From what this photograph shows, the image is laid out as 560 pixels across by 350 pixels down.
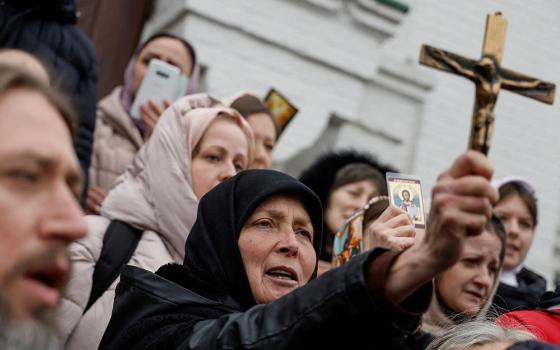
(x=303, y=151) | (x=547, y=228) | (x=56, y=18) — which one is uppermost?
(x=56, y=18)

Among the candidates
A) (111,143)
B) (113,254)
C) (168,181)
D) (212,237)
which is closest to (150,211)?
(168,181)

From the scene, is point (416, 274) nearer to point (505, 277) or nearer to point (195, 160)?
point (195, 160)

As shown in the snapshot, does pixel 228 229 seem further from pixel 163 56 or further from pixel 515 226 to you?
pixel 515 226

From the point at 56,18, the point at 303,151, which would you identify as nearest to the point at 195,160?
the point at 56,18

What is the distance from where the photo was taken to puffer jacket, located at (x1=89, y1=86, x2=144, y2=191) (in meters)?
3.36

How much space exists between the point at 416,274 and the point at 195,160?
5.03 feet

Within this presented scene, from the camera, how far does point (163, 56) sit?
12.1 feet

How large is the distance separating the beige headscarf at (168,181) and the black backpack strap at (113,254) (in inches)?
1.4

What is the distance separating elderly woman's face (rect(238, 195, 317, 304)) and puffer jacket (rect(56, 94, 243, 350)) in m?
0.43

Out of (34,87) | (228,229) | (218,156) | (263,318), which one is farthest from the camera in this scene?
(218,156)

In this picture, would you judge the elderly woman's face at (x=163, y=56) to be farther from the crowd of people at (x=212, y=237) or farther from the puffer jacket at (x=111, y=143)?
the puffer jacket at (x=111, y=143)

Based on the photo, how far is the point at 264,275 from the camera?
6.98ft

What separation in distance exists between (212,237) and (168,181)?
1.96ft

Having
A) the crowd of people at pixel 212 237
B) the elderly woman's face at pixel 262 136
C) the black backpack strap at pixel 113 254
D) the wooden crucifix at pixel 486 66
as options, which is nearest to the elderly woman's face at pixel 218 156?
the crowd of people at pixel 212 237
